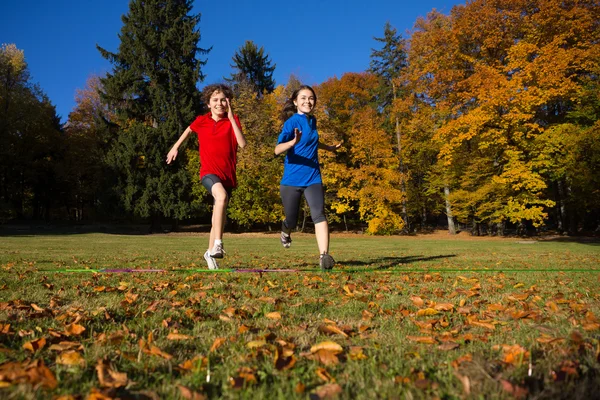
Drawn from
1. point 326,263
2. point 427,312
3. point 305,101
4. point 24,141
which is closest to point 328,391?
point 427,312

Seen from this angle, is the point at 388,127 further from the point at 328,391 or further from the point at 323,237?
the point at 328,391

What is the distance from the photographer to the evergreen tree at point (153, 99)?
26.7 m

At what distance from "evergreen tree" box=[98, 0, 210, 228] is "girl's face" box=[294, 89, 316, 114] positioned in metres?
23.0

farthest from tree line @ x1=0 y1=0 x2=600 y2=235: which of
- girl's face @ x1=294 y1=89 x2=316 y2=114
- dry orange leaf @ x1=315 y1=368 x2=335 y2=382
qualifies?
dry orange leaf @ x1=315 y1=368 x2=335 y2=382

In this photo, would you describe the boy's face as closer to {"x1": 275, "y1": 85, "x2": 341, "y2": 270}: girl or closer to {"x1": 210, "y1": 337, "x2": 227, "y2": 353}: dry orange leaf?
{"x1": 275, "y1": 85, "x2": 341, "y2": 270}: girl

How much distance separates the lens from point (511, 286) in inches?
155

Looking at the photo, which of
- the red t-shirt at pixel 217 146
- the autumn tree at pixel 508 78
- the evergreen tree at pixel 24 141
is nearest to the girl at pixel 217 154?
the red t-shirt at pixel 217 146

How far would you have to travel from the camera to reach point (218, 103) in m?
5.24

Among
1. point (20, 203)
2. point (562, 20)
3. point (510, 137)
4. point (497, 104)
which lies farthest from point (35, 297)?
point (20, 203)

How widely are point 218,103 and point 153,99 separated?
25185mm

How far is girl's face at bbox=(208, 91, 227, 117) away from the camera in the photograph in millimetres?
5242

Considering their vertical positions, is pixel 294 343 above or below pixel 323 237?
below

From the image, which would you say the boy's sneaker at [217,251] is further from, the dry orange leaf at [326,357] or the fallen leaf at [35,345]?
the dry orange leaf at [326,357]

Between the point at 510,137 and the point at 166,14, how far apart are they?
24.4 meters
